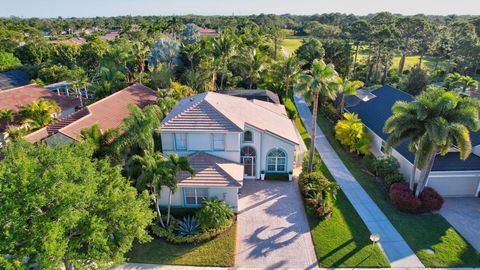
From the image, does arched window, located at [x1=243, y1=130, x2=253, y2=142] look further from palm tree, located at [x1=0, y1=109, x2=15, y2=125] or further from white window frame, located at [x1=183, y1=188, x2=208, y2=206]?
palm tree, located at [x1=0, y1=109, x2=15, y2=125]

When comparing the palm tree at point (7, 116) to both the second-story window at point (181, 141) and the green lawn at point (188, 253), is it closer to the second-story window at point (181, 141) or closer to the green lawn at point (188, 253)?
the second-story window at point (181, 141)

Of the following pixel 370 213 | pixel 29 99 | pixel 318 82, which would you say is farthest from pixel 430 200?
pixel 29 99

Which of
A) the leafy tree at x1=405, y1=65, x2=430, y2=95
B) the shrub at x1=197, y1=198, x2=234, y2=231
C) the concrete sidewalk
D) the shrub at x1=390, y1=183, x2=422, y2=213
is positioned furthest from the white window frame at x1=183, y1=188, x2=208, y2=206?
the leafy tree at x1=405, y1=65, x2=430, y2=95

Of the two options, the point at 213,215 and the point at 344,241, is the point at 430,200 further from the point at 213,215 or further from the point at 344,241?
the point at 213,215

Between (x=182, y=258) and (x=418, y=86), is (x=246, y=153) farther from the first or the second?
(x=418, y=86)

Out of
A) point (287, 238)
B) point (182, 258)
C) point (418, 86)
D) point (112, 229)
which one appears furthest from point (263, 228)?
point (418, 86)

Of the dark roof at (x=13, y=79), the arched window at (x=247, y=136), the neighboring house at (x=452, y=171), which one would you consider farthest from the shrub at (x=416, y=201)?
the dark roof at (x=13, y=79)
